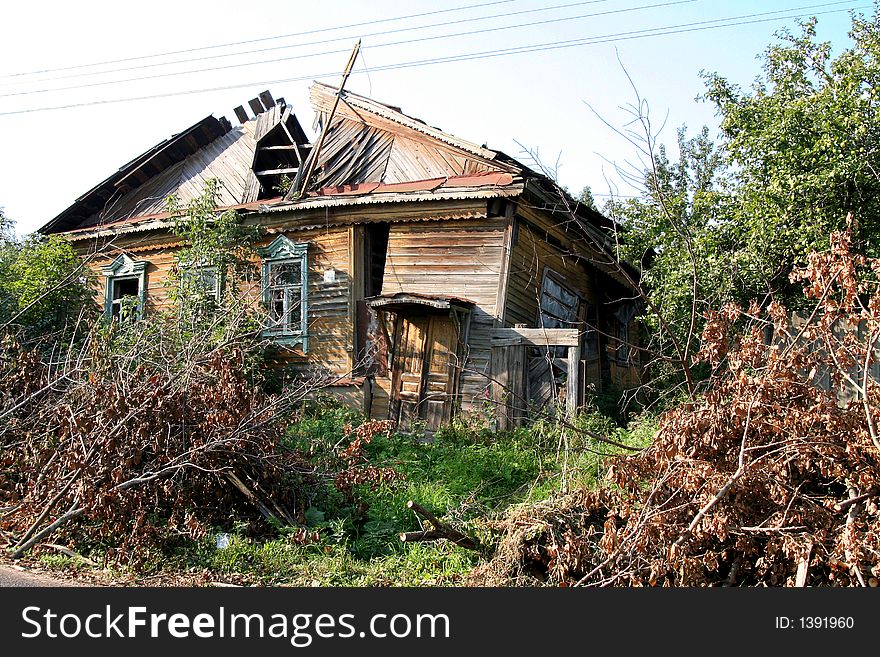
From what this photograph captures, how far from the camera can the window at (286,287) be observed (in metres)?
14.0

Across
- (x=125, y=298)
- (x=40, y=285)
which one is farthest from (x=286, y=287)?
(x=40, y=285)

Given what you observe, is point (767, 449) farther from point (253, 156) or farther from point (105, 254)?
point (105, 254)

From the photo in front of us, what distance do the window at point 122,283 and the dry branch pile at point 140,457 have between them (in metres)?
7.82

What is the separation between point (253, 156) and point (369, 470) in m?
10.3

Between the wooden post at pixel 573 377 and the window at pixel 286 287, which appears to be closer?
the wooden post at pixel 573 377

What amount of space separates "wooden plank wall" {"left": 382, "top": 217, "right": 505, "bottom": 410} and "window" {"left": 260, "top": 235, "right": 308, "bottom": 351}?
1793 millimetres

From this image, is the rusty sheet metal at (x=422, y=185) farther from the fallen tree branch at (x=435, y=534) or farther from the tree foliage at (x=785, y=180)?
the fallen tree branch at (x=435, y=534)

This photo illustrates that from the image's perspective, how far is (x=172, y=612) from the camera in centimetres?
480

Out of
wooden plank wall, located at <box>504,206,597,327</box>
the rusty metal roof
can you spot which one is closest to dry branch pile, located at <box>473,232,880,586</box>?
wooden plank wall, located at <box>504,206,597,327</box>

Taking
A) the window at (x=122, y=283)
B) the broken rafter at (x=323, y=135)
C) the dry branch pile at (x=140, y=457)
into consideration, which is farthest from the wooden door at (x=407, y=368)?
the window at (x=122, y=283)

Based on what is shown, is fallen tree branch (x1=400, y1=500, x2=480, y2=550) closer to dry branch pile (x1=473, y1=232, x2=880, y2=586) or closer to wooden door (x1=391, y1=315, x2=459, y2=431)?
dry branch pile (x1=473, y1=232, x2=880, y2=586)

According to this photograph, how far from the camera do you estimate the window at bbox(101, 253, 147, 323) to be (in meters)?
15.9

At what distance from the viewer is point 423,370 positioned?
12.4 meters

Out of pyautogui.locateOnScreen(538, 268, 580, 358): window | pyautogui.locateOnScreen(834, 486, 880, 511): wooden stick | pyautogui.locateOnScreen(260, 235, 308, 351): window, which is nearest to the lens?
pyautogui.locateOnScreen(834, 486, 880, 511): wooden stick
